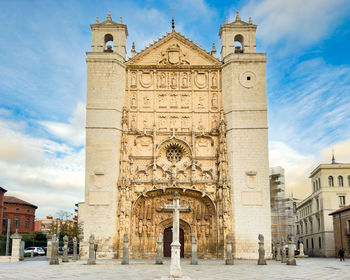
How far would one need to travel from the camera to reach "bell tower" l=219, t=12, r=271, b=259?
78.2 feet

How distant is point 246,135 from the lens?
25.2 metres

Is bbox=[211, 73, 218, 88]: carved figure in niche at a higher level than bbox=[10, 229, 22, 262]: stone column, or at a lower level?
higher

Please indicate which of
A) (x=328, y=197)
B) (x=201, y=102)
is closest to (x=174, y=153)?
(x=201, y=102)

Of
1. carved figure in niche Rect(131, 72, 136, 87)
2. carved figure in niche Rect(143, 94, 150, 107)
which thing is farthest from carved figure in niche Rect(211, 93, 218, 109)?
carved figure in niche Rect(131, 72, 136, 87)

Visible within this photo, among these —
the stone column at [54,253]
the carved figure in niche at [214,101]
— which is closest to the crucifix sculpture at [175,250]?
the stone column at [54,253]

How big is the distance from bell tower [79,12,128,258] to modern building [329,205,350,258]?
1964cm

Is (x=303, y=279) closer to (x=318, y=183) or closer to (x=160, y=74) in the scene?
(x=160, y=74)

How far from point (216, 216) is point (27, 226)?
1463 inches

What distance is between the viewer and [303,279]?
12.0 m

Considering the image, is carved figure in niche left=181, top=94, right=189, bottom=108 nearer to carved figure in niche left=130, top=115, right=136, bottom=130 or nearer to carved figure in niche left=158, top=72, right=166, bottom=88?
carved figure in niche left=158, top=72, right=166, bottom=88

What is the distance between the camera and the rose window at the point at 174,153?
25906mm

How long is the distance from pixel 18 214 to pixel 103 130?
32738mm

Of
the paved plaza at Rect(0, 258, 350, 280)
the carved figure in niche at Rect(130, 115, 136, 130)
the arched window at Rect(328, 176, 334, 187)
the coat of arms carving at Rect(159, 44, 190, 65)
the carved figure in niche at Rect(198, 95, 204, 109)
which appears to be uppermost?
the coat of arms carving at Rect(159, 44, 190, 65)

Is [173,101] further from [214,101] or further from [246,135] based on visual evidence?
[246,135]
